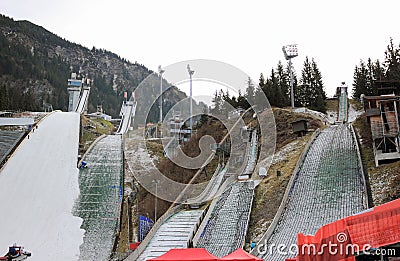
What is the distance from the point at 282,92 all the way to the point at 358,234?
28.6 meters

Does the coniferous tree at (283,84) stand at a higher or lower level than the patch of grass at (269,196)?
higher

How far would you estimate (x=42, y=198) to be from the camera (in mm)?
16938

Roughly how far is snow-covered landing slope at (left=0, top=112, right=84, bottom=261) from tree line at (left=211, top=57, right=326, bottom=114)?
14.6m

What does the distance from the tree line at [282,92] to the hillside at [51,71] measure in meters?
6.92

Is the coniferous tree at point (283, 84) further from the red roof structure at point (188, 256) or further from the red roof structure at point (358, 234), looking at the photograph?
the red roof structure at point (358, 234)

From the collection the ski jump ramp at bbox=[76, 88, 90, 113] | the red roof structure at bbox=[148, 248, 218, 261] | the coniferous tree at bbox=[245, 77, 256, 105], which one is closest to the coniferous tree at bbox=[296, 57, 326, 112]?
the coniferous tree at bbox=[245, 77, 256, 105]

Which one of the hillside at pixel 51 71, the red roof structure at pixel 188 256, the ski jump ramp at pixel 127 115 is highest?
the hillside at pixel 51 71

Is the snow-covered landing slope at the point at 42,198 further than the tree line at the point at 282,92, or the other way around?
the tree line at the point at 282,92

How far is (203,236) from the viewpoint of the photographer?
13.3m

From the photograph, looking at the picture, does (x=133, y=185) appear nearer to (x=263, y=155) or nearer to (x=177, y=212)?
(x=177, y=212)

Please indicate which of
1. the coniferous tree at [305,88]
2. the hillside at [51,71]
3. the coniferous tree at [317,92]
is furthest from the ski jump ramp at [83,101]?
the coniferous tree at [317,92]

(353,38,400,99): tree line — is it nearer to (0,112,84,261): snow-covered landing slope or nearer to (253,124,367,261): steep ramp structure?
(253,124,367,261): steep ramp structure

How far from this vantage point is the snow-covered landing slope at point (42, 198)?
1385cm

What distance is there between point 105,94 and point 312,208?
103486 millimetres
